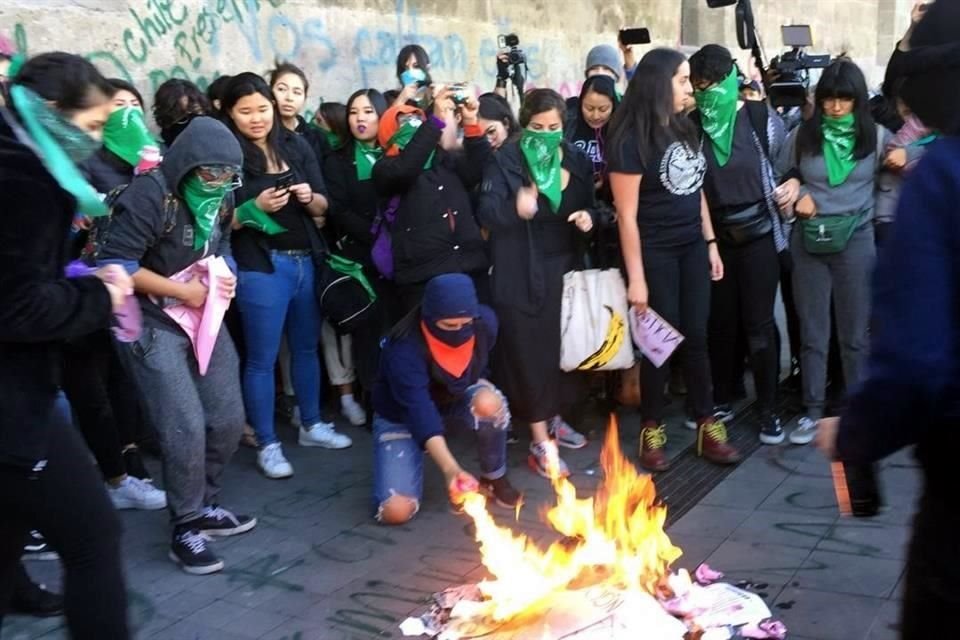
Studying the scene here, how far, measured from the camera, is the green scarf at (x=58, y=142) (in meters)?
2.59

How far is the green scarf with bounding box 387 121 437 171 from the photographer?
5359mm

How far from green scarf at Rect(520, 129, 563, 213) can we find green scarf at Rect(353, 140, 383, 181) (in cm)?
102

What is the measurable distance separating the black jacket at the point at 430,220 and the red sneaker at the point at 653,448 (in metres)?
1.21

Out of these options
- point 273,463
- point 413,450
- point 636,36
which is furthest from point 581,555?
point 636,36

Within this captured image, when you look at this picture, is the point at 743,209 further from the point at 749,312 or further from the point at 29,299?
the point at 29,299

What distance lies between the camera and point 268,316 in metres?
5.20

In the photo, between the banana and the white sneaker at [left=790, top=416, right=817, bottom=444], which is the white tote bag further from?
the white sneaker at [left=790, top=416, right=817, bottom=444]

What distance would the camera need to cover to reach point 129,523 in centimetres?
474

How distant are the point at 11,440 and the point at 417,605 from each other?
1.74 metres

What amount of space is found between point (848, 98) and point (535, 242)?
5.52 ft

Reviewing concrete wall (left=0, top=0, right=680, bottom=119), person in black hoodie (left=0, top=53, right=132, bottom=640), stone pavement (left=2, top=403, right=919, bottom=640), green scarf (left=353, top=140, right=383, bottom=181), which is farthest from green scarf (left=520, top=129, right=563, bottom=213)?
person in black hoodie (left=0, top=53, right=132, bottom=640)

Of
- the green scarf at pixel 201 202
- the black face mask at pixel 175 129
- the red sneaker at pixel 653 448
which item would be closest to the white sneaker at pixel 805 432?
the red sneaker at pixel 653 448

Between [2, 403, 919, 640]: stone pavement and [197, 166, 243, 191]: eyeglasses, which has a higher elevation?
[197, 166, 243, 191]: eyeglasses

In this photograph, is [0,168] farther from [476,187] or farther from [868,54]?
[868,54]
